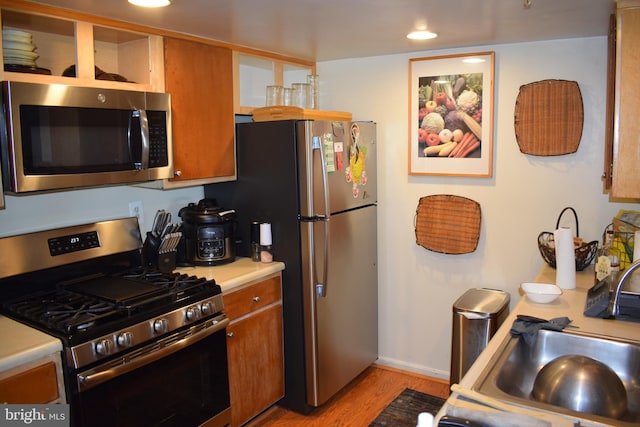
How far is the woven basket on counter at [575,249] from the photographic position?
265cm

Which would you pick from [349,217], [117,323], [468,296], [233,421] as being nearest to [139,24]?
[117,323]

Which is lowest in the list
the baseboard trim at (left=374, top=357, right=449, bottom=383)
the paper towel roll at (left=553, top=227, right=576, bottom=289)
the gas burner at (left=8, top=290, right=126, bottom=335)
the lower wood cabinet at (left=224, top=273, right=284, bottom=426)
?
the baseboard trim at (left=374, top=357, right=449, bottom=383)

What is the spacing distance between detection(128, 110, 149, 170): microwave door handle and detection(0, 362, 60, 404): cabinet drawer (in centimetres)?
90

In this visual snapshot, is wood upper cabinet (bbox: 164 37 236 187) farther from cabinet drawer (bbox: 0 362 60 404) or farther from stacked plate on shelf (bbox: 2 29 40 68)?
cabinet drawer (bbox: 0 362 60 404)

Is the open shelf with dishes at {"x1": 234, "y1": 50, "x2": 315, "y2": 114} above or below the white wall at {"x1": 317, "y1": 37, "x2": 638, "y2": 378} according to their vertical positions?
above

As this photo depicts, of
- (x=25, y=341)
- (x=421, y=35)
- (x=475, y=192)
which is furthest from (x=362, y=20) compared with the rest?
(x=25, y=341)

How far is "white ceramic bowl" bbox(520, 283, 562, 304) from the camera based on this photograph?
222cm

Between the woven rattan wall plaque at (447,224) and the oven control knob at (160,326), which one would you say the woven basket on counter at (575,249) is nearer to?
the woven rattan wall plaque at (447,224)

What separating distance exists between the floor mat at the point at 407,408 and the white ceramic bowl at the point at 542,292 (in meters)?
1.07

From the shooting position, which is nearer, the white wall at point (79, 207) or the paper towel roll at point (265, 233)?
the white wall at point (79, 207)

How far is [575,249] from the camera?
8.71 ft

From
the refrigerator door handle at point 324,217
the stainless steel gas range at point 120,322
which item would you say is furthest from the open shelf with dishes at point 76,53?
the refrigerator door handle at point 324,217

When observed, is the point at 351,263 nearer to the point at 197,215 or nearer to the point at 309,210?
the point at 309,210

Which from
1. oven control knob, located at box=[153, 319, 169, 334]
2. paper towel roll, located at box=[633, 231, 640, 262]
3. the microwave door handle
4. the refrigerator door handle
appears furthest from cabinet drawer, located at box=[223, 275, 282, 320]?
paper towel roll, located at box=[633, 231, 640, 262]
